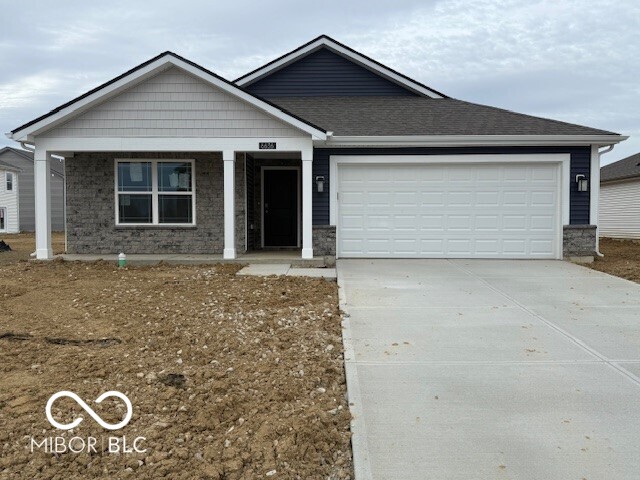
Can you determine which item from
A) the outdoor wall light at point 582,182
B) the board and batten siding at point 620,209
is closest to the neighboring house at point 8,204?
the outdoor wall light at point 582,182

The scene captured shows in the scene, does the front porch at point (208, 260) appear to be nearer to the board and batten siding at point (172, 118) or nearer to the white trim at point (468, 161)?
the white trim at point (468, 161)

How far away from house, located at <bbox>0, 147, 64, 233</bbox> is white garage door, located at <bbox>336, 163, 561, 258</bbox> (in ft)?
83.8

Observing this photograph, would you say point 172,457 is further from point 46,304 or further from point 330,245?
point 330,245

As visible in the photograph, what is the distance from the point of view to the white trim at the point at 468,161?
1157 centimetres

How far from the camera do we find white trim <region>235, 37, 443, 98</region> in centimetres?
1471

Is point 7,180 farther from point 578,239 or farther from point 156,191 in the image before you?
point 578,239

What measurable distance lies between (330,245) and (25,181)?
28.0 m

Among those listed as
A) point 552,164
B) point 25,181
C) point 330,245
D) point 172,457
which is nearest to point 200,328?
point 172,457

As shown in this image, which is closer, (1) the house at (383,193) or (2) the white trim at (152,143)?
(2) the white trim at (152,143)

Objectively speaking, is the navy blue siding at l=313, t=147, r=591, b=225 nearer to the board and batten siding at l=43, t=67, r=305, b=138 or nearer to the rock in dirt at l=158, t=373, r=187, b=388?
the board and batten siding at l=43, t=67, r=305, b=138

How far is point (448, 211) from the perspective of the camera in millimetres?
11844

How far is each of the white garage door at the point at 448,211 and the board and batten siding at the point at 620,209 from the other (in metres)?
11.8

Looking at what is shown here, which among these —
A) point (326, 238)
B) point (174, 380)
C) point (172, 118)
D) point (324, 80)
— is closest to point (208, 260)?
point (326, 238)

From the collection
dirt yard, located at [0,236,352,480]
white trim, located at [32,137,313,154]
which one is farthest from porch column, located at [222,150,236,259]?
dirt yard, located at [0,236,352,480]
